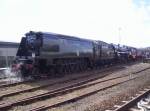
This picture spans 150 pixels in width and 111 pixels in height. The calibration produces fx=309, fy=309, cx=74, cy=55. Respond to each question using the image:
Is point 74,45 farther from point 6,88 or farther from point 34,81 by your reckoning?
point 6,88

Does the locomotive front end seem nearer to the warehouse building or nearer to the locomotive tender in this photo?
the locomotive tender

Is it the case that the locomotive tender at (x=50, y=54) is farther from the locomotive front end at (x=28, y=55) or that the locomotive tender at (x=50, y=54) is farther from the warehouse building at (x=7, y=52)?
the warehouse building at (x=7, y=52)

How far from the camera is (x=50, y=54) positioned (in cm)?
2177

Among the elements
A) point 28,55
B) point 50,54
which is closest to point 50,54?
point 50,54

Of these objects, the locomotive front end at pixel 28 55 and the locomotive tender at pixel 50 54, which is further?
the locomotive tender at pixel 50 54

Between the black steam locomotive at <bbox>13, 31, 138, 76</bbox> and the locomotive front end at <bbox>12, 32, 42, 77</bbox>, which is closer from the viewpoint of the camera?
the locomotive front end at <bbox>12, 32, 42, 77</bbox>

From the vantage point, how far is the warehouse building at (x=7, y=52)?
3096cm

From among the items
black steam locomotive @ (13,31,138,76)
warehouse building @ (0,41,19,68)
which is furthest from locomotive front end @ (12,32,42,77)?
warehouse building @ (0,41,19,68)

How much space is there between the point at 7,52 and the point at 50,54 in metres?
11.5

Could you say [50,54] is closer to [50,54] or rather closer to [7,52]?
[50,54]

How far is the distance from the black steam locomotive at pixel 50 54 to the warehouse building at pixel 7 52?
8057mm

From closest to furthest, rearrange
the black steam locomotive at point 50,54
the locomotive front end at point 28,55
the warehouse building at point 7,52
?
1. the locomotive front end at point 28,55
2. the black steam locomotive at point 50,54
3. the warehouse building at point 7,52

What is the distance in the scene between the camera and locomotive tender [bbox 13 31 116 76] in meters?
20.9

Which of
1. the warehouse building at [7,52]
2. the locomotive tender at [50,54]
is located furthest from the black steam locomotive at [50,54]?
the warehouse building at [7,52]
